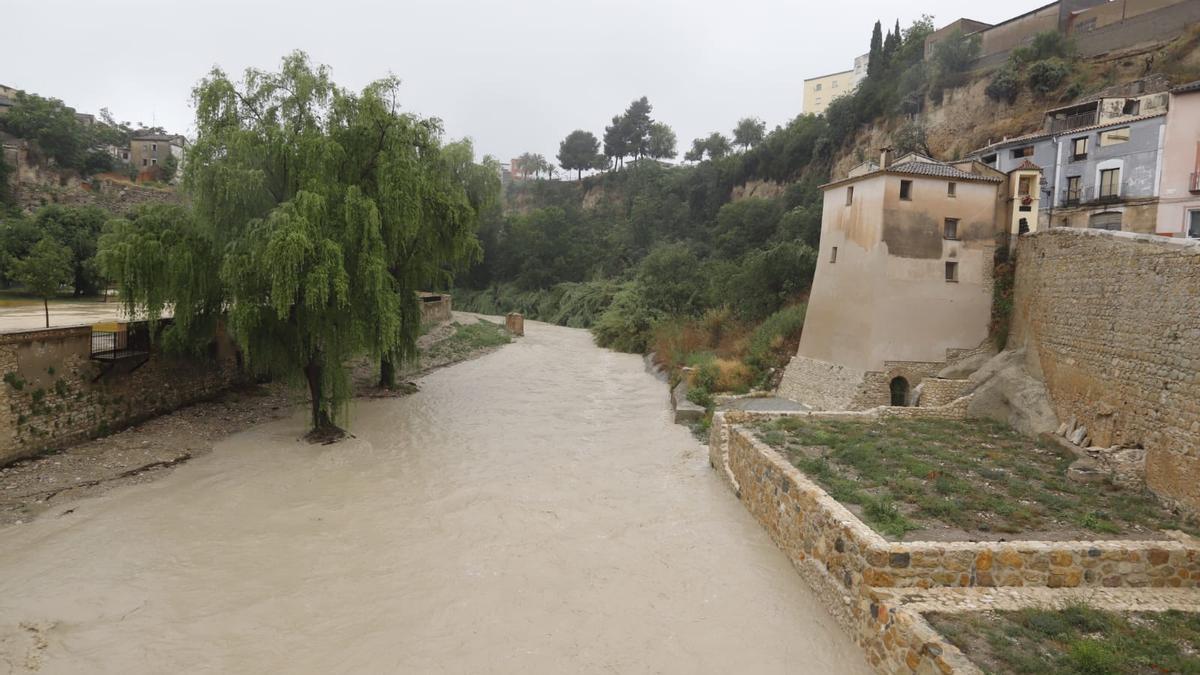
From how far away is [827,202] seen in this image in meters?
17.2

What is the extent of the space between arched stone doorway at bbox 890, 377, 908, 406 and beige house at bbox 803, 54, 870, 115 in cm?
5502

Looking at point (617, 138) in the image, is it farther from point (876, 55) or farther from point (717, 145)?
point (876, 55)

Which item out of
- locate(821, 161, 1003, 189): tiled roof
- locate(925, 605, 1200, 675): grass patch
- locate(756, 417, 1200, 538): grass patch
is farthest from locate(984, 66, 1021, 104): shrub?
locate(925, 605, 1200, 675): grass patch

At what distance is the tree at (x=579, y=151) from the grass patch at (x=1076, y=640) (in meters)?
70.4

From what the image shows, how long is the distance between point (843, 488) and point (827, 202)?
11.0 meters

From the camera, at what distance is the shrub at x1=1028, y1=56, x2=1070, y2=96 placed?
1139 inches

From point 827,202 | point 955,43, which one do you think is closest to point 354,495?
point 827,202

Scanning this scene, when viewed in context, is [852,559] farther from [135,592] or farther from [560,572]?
[135,592]

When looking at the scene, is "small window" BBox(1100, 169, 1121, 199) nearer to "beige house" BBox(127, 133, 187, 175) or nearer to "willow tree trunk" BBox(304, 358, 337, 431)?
"willow tree trunk" BBox(304, 358, 337, 431)

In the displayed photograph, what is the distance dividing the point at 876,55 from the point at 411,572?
45593mm

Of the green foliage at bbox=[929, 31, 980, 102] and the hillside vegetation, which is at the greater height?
the green foliage at bbox=[929, 31, 980, 102]

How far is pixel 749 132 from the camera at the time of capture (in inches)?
2594

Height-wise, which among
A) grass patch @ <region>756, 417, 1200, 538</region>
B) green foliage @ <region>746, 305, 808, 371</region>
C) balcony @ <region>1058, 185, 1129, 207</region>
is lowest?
grass patch @ <region>756, 417, 1200, 538</region>

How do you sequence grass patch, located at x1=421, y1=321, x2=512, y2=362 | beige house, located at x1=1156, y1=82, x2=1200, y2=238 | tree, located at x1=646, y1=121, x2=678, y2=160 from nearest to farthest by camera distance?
1. beige house, located at x1=1156, y1=82, x2=1200, y2=238
2. grass patch, located at x1=421, y1=321, x2=512, y2=362
3. tree, located at x1=646, y1=121, x2=678, y2=160
